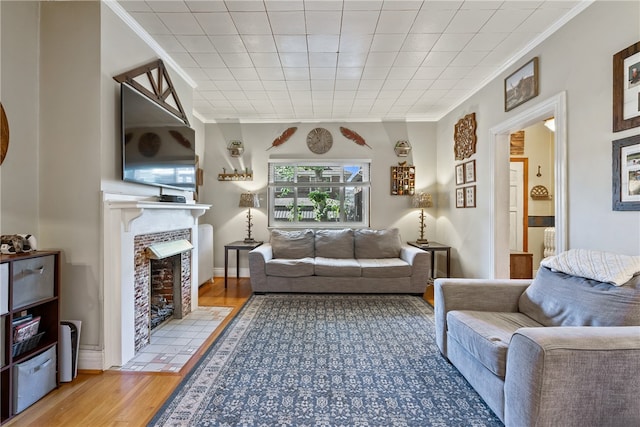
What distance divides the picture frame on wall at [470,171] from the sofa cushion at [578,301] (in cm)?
200

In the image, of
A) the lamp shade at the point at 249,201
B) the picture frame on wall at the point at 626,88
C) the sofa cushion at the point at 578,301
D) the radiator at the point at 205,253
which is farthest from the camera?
the lamp shade at the point at 249,201

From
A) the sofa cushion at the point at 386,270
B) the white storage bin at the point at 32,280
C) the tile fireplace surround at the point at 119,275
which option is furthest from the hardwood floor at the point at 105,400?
the sofa cushion at the point at 386,270

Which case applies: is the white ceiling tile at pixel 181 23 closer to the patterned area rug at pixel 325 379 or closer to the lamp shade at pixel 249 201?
the lamp shade at pixel 249 201

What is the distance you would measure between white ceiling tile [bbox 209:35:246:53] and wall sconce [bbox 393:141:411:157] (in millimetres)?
3007

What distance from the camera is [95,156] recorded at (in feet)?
7.14

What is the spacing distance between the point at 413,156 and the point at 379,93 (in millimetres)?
1532

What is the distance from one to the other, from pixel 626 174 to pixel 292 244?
360 cm

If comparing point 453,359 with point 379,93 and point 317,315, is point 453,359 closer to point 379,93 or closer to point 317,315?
point 317,315

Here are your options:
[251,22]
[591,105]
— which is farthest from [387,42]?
[591,105]

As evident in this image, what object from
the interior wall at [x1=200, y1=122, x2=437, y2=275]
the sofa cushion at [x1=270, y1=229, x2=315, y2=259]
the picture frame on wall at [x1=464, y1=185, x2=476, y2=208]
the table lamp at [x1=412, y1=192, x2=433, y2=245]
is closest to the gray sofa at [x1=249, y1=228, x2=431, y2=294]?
the sofa cushion at [x1=270, y1=229, x2=315, y2=259]

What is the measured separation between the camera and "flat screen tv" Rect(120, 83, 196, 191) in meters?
2.34

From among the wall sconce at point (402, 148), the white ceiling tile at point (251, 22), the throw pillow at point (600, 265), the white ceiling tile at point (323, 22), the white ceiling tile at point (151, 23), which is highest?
the white ceiling tile at point (151, 23)

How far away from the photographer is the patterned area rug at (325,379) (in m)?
1.69

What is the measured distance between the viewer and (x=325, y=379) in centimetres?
206
